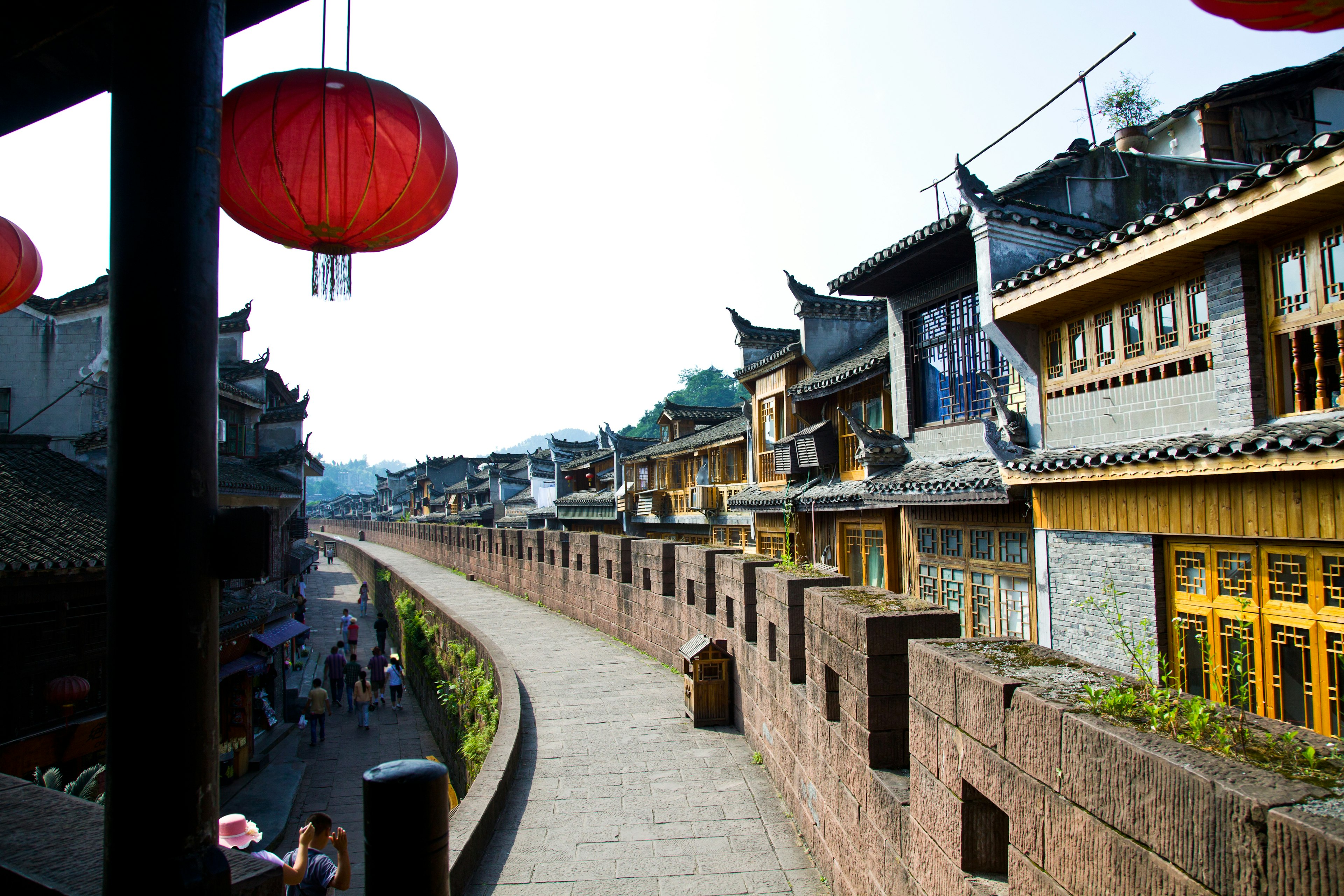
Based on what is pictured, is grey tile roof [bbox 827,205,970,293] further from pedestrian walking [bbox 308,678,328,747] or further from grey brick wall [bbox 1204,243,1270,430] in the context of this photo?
pedestrian walking [bbox 308,678,328,747]

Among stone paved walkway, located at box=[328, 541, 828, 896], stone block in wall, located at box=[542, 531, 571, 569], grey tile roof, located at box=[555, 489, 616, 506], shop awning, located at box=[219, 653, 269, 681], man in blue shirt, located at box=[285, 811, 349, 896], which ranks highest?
grey tile roof, located at box=[555, 489, 616, 506]

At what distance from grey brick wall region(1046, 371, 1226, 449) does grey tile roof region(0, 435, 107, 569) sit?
31.6 ft

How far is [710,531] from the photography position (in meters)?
20.0

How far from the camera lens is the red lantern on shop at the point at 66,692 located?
28.8 feet

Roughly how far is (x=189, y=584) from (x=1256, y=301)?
6914 mm

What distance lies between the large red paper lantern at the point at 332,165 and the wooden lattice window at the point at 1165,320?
6.17 metres

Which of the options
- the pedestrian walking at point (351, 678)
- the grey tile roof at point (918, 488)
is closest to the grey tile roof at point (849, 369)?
the grey tile roof at point (918, 488)

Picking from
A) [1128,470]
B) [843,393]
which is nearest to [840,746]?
[1128,470]

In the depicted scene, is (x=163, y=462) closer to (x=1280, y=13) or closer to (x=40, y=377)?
(x=1280, y=13)

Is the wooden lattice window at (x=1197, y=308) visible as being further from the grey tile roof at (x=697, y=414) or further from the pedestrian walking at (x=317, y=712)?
the grey tile roof at (x=697, y=414)

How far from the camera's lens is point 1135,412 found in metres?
→ 6.98

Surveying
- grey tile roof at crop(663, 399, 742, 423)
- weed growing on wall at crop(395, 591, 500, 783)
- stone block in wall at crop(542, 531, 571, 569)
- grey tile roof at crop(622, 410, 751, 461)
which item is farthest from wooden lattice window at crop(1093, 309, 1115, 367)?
grey tile roof at crop(663, 399, 742, 423)

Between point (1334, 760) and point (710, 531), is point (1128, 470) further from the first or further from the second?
point (710, 531)

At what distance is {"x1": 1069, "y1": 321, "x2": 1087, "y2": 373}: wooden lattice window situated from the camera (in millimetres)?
7602
